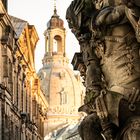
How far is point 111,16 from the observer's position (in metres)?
9.84

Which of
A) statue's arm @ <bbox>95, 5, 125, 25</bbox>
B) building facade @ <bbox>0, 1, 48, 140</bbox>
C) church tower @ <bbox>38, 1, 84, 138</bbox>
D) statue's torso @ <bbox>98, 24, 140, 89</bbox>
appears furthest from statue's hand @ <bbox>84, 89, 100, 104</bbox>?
church tower @ <bbox>38, 1, 84, 138</bbox>

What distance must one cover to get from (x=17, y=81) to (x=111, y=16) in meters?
44.4

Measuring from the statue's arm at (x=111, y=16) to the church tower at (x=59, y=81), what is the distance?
432 ft

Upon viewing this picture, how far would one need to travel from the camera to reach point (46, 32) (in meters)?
153

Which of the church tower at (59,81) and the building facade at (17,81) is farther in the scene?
the church tower at (59,81)

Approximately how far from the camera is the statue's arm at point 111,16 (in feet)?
32.3

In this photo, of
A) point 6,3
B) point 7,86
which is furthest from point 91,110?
point 6,3

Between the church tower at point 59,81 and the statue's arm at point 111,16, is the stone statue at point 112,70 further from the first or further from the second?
the church tower at point 59,81

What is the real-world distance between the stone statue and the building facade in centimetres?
3405

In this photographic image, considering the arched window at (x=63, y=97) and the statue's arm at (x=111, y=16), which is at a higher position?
the arched window at (x=63, y=97)

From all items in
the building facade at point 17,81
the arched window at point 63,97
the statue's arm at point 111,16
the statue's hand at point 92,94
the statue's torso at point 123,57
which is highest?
the arched window at point 63,97

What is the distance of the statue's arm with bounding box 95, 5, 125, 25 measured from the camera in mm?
9852

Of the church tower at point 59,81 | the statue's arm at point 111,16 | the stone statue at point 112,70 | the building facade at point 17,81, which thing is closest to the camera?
the stone statue at point 112,70

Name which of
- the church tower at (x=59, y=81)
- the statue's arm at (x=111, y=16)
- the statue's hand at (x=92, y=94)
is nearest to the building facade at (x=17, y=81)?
the statue's hand at (x=92, y=94)
